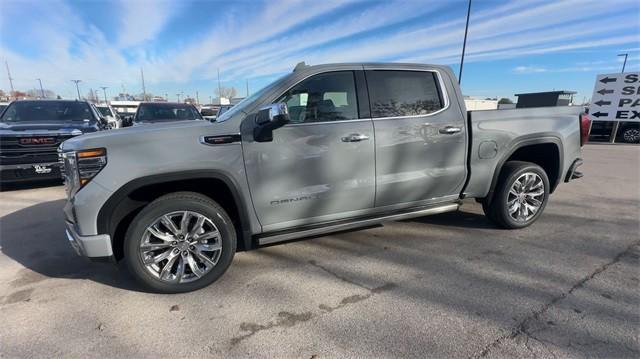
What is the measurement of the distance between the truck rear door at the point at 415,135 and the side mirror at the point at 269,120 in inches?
39.5

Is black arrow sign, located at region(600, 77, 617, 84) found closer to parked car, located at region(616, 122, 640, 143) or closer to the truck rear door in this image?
parked car, located at region(616, 122, 640, 143)

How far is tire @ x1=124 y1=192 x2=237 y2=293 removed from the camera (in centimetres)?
279

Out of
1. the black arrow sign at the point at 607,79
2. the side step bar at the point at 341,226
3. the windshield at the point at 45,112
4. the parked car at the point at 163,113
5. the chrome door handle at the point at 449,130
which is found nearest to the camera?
the side step bar at the point at 341,226

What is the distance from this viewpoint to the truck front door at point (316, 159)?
9.95 feet

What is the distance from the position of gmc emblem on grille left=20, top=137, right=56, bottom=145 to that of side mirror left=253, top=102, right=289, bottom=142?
566 centimetres

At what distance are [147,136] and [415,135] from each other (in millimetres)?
2479

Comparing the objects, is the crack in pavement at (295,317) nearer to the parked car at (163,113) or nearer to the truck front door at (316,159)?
the truck front door at (316,159)

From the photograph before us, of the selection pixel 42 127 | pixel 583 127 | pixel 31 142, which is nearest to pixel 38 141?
pixel 31 142

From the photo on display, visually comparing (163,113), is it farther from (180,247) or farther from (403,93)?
(403,93)

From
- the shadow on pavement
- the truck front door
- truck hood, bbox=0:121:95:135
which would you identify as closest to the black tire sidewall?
the truck front door

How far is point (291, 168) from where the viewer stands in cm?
308

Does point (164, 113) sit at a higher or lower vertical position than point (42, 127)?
higher

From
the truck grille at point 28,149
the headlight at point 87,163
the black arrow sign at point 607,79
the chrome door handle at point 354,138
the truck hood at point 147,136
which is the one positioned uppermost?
the black arrow sign at point 607,79

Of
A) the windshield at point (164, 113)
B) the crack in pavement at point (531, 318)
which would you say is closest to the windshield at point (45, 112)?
the windshield at point (164, 113)
